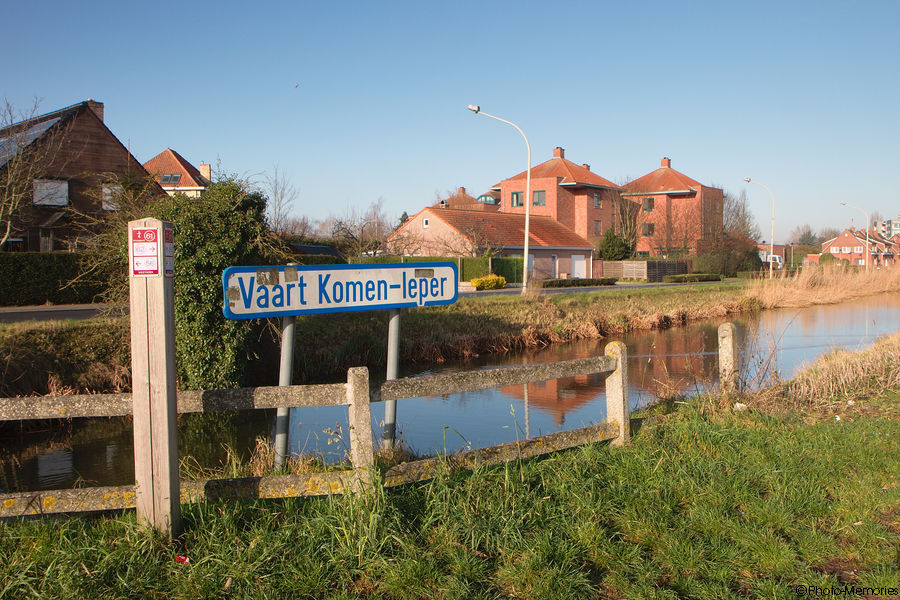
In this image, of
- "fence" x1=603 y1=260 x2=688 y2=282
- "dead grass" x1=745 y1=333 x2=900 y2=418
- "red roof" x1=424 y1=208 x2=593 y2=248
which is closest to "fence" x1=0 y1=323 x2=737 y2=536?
"dead grass" x1=745 y1=333 x2=900 y2=418

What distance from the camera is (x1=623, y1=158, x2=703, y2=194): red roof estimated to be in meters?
67.3

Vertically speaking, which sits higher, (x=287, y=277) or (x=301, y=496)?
(x=287, y=277)

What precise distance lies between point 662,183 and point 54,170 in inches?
2097

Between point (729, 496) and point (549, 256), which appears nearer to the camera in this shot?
point (729, 496)

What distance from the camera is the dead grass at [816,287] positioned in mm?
32062

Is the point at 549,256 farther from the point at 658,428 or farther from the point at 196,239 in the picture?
the point at 658,428

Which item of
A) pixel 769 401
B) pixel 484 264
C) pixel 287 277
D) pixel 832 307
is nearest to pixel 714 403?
pixel 769 401

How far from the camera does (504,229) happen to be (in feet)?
161

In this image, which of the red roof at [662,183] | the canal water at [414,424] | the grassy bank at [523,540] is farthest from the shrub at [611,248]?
the grassy bank at [523,540]

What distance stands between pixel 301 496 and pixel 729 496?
293 cm

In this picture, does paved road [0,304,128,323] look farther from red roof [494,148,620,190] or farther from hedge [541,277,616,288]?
red roof [494,148,620,190]

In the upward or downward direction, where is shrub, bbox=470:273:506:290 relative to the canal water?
upward

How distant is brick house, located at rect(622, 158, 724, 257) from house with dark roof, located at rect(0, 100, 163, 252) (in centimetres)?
4471

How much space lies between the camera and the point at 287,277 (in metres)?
4.92
